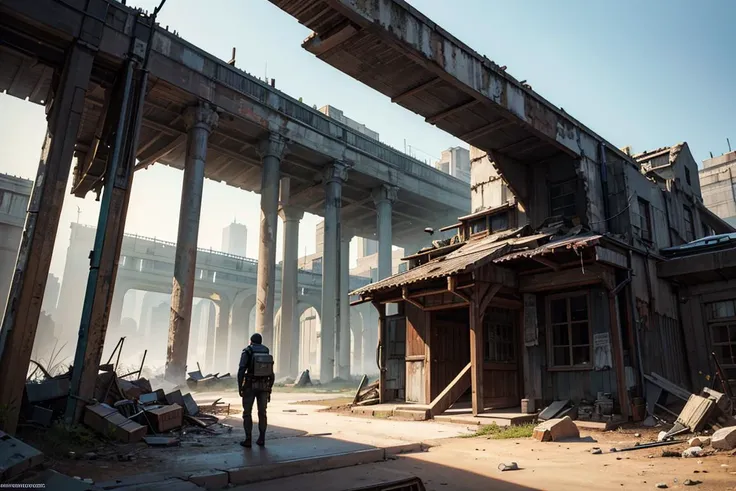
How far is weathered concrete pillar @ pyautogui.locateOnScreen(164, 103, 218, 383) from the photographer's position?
1894 cm

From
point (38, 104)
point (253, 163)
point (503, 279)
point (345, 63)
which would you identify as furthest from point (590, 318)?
point (38, 104)

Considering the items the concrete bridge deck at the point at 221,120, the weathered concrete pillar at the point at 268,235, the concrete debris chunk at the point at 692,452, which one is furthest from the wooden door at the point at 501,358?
the weathered concrete pillar at the point at 268,235

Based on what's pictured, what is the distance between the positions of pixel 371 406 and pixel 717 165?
3322cm

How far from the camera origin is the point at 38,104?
70.1ft

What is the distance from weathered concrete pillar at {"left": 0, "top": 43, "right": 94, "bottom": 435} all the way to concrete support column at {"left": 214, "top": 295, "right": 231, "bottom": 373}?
30.0 m

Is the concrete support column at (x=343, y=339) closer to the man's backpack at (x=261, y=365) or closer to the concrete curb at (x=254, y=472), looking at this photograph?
the man's backpack at (x=261, y=365)

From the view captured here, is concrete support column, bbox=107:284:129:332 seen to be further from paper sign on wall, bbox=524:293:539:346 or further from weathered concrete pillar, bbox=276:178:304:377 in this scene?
paper sign on wall, bbox=524:293:539:346

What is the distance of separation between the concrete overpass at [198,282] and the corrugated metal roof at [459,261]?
23795mm

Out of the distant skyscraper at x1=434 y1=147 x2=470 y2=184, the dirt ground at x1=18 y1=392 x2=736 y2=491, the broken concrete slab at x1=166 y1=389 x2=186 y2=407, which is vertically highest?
the distant skyscraper at x1=434 y1=147 x2=470 y2=184

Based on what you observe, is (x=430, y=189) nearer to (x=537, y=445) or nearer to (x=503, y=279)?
(x=503, y=279)

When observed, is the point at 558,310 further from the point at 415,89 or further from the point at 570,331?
the point at 415,89

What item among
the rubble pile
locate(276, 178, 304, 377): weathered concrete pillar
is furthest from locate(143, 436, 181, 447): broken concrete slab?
locate(276, 178, 304, 377): weathered concrete pillar

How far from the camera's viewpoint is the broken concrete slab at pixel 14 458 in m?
4.65

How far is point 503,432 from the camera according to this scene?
30.4 ft
